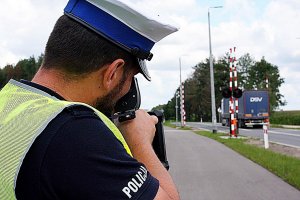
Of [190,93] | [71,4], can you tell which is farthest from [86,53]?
[190,93]

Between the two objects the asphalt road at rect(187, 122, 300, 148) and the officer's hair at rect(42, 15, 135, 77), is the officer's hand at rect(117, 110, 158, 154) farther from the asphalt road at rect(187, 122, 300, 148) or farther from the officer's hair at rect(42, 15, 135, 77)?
the asphalt road at rect(187, 122, 300, 148)

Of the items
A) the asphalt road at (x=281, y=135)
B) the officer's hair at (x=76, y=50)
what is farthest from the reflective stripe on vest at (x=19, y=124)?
the asphalt road at (x=281, y=135)

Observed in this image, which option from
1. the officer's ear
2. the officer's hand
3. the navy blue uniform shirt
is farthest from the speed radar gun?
the navy blue uniform shirt

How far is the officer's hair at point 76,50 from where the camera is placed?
62.2 inches

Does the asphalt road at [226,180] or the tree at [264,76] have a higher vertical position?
the tree at [264,76]

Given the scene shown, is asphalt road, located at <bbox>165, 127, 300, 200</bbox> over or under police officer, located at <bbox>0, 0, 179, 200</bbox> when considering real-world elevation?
under

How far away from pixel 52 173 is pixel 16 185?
0.11 metres

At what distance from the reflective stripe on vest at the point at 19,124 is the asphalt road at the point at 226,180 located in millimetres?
6998

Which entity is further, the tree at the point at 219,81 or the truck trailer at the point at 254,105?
the tree at the point at 219,81

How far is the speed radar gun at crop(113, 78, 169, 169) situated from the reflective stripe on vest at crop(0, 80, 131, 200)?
346mm

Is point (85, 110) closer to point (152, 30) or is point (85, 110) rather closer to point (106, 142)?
point (106, 142)

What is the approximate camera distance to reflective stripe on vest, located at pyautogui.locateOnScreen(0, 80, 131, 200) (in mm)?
1316

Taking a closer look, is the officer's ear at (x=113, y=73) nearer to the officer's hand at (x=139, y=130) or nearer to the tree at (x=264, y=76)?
the officer's hand at (x=139, y=130)

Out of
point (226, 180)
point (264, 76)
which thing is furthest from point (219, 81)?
point (226, 180)
